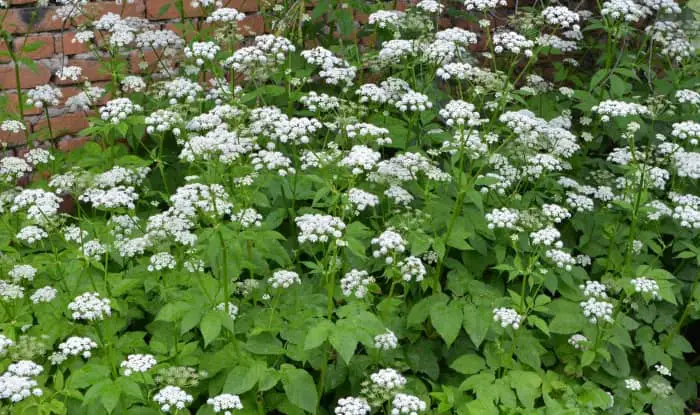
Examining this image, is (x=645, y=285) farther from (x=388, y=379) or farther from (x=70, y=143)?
(x=70, y=143)

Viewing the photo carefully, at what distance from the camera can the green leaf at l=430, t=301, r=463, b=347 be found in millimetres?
4148

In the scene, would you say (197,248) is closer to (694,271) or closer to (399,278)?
(399,278)

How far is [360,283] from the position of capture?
158 inches

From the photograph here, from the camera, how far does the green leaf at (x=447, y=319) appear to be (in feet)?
13.6

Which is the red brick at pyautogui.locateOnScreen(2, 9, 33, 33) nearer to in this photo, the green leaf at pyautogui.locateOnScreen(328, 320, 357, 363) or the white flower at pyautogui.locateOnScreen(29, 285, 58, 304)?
the white flower at pyautogui.locateOnScreen(29, 285, 58, 304)

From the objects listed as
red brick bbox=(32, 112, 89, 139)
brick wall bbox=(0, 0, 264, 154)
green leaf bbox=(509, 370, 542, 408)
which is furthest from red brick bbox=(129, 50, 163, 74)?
green leaf bbox=(509, 370, 542, 408)

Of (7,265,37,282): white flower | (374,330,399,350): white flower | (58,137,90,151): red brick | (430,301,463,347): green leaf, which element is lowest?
(58,137,90,151): red brick

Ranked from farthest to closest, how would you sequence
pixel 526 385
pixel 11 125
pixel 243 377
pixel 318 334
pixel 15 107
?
pixel 15 107 < pixel 11 125 < pixel 526 385 < pixel 243 377 < pixel 318 334

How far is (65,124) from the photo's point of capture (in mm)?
5934

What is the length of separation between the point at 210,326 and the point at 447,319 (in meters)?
1.35

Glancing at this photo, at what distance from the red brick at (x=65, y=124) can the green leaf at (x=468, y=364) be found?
3557 millimetres

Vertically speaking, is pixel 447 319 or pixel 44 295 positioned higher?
pixel 44 295

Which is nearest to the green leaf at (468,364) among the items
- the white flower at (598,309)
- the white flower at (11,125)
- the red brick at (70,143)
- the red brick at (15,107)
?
the white flower at (598,309)

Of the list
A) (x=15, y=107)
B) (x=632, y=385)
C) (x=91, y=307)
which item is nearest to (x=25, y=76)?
(x=15, y=107)
